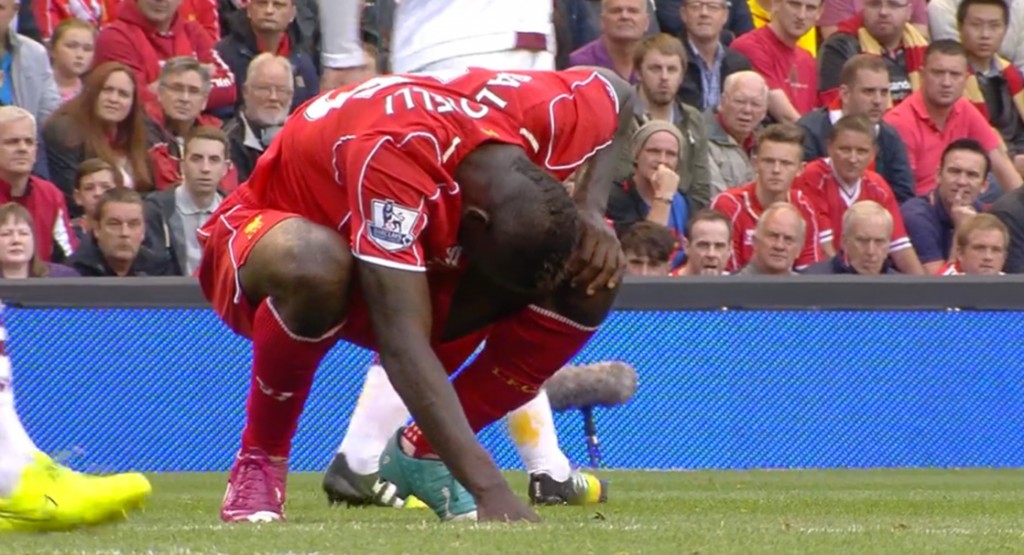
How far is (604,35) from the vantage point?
477 inches

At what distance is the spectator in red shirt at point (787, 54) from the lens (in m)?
12.9

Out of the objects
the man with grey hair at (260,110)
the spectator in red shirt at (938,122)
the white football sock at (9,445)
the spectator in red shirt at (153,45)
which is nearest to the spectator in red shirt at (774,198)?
the spectator in red shirt at (938,122)

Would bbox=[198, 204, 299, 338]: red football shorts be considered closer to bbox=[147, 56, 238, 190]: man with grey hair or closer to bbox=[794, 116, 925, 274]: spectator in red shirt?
bbox=[147, 56, 238, 190]: man with grey hair

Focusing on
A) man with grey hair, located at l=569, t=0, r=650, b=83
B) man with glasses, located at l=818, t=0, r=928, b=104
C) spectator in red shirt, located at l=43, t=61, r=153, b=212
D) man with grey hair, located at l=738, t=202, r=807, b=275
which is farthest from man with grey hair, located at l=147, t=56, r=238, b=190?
man with glasses, located at l=818, t=0, r=928, b=104

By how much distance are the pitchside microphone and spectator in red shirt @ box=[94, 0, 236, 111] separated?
408 centimetres

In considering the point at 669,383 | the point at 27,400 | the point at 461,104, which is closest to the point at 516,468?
the point at 669,383

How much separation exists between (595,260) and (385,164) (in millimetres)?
821

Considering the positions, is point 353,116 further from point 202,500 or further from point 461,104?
point 202,500

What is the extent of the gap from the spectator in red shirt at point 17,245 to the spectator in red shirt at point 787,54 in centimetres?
506

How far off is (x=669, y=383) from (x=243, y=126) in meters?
3.26

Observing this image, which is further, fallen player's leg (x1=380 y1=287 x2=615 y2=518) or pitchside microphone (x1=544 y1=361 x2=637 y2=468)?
pitchside microphone (x1=544 y1=361 x2=637 y2=468)

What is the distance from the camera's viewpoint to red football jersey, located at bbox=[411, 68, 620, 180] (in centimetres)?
539

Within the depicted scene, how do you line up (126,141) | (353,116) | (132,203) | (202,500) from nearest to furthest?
(353,116), (202,500), (132,203), (126,141)

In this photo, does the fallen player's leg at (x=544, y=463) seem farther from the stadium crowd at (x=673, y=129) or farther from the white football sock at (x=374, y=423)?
the stadium crowd at (x=673, y=129)
